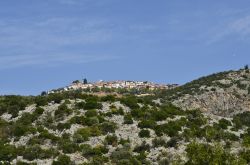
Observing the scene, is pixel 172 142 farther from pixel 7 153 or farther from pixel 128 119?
pixel 7 153

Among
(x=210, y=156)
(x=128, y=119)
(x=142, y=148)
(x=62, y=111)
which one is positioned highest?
(x=62, y=111)

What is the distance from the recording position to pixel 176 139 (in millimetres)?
47688

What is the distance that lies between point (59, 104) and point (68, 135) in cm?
905

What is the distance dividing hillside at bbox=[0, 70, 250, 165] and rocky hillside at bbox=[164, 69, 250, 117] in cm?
5265

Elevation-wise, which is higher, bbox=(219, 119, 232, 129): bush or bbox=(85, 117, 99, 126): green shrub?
bbox=(85, 117, 99, 126): green shrub

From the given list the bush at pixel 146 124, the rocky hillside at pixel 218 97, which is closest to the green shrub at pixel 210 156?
the bush at pixel 146 124

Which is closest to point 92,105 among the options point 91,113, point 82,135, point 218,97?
point 91,113

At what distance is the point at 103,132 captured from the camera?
163ft

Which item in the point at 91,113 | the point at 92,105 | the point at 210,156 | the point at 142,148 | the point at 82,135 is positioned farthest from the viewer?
the point at 92,105

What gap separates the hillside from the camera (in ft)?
142

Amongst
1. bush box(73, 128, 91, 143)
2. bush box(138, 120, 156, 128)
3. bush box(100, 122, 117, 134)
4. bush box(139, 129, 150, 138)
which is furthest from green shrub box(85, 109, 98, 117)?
bush box(139, 129, 150, 138)

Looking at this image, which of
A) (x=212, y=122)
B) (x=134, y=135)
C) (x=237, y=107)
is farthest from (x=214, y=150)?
(x=237, y=107)

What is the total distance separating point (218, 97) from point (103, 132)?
238ft

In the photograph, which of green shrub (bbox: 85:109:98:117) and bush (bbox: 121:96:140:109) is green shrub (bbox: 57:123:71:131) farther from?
bush (bbox: 121:96:140:109)
